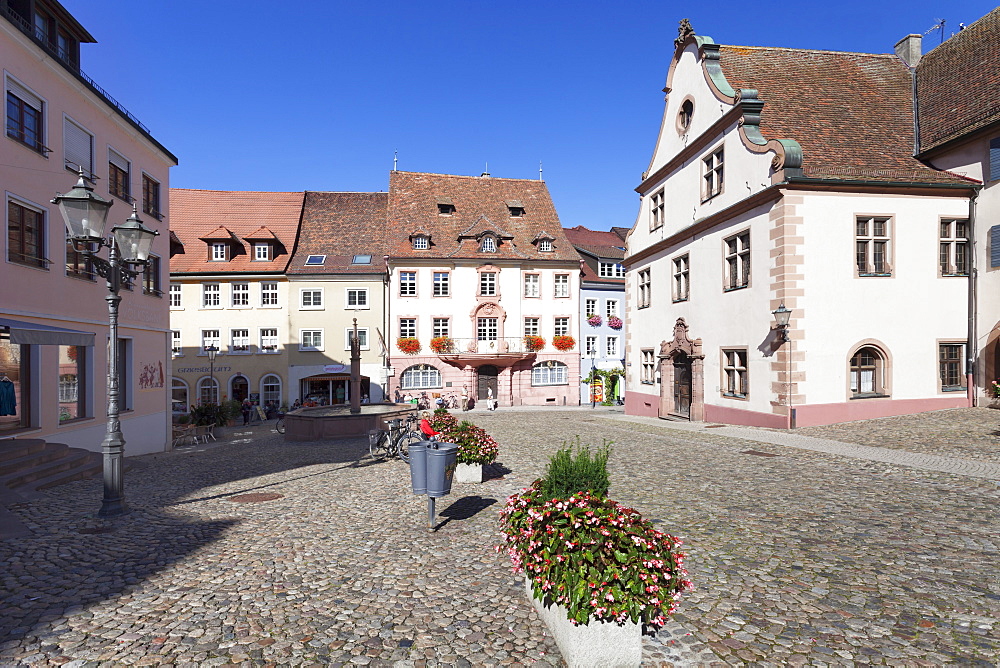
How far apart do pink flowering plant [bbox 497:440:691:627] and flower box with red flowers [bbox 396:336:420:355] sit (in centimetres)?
3219

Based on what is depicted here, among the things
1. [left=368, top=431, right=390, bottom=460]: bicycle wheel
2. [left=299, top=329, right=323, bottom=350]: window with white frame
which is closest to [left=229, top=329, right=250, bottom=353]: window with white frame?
[left=299, top=329, right=323, bottom=350]: window with white frame

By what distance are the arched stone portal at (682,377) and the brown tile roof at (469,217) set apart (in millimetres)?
16080

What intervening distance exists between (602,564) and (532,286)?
34.8 meters

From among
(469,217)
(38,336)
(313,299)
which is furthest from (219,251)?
(38,336)

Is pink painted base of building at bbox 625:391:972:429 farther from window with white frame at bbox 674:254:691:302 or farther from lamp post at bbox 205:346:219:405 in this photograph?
lamp post at bbox 205:346:219:405

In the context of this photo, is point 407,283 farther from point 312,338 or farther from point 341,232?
point 312,338

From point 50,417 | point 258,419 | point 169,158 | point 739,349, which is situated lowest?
point 258,419

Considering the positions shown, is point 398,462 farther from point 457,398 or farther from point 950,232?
point 457,398

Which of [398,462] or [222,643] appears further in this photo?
[398,462]

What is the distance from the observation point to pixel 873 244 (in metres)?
17.2

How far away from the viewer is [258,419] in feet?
105

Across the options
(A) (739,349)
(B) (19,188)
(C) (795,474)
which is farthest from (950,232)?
(B) (19,188)

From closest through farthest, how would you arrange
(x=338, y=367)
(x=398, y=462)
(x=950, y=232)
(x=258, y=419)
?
(x=398, y=462)
(x=950, y=232)
(x=258, y=419)
(x=338, y=367)

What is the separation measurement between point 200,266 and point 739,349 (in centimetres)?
3203
